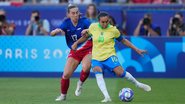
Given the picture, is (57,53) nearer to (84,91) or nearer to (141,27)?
(141,27)

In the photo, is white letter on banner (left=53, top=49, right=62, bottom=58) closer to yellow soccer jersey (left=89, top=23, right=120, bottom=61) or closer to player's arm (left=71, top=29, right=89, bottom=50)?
player's arm (left=71, top=29, right=89, bottom=50)

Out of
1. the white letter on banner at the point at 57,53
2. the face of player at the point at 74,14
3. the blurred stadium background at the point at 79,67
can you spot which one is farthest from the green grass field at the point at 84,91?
the face of player at the point at 74,14

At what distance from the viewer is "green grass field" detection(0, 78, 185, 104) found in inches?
599

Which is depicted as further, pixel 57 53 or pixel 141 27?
pixel 141 27

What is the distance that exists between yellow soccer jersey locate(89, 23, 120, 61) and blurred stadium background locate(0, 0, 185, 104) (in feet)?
4.34

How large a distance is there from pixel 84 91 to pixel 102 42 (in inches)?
123

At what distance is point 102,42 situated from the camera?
14836 millimetres

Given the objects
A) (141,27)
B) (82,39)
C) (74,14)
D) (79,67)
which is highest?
(74,14)

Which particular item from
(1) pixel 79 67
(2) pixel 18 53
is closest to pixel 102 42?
(1) pixel 79 67

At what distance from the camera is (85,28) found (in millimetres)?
15469

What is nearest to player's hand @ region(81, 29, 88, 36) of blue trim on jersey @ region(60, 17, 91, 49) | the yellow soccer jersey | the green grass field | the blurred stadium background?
the yellow soccer jersey

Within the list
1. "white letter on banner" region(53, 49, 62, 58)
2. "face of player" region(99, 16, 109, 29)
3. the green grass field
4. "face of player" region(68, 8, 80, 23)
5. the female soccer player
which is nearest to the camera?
"face of player" region(99, 16, 109, 29)

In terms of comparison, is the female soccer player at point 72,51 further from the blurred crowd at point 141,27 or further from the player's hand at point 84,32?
the blurred crowd at point 141,27

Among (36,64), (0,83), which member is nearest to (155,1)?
(36,64)
